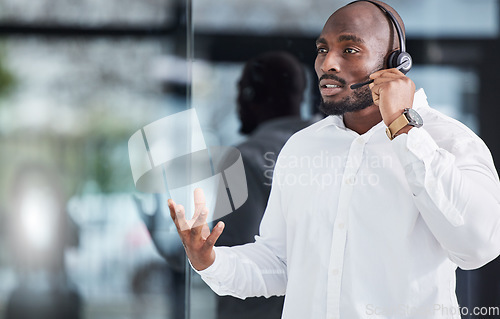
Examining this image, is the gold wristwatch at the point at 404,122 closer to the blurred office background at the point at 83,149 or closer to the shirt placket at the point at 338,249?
the shirt placket at the point at 338,249

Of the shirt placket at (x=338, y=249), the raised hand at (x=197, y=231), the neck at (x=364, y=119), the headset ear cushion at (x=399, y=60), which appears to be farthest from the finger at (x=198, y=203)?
the headset ear cushion at (x=399, y=60)

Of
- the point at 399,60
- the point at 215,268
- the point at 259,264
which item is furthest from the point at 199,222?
the point at 399,60

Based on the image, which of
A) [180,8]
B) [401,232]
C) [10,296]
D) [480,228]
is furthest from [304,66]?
[10,296]

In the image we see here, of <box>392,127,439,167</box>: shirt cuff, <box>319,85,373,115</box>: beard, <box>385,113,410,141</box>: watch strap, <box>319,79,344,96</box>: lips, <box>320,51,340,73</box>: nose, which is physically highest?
<box>320,51,340,73</box>: nose

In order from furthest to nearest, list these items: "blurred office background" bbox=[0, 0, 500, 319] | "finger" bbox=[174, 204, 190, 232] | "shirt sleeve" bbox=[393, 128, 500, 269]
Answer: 1. "blurred office background" bbox=[0, 0, 500, 319]
2. "finger" bbox=[174, 204, 190, 232]
3. "shirt sleeve" bbox=[393, 128, 500, 269]

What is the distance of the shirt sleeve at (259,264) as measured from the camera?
143 centimetres

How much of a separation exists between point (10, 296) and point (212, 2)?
140cm

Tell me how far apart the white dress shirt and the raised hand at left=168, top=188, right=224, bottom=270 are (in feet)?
0.16

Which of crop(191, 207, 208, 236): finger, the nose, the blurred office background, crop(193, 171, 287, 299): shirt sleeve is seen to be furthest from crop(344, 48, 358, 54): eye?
the blurred office background

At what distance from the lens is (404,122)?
1177mm

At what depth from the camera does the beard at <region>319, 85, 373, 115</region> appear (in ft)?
4.60

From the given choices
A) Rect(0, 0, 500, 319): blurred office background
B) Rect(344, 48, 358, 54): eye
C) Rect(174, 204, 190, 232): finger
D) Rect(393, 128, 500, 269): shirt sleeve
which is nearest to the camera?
Rect(393, 128, 500, 269): shirt sleeve

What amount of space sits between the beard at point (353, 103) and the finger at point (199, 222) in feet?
1.31

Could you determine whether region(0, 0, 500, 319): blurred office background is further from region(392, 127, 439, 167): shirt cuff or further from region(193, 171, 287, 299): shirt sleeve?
region(392, 127, 439, 167): shirt cuff
